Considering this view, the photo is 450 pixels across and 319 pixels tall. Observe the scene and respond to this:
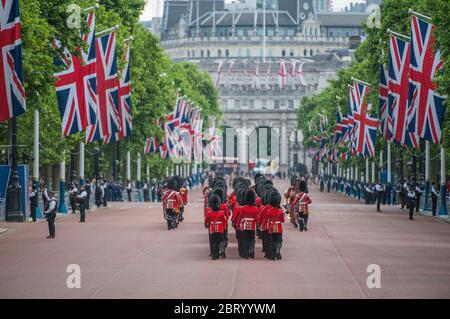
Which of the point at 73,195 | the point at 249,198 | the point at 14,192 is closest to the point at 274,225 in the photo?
the point at 249,198

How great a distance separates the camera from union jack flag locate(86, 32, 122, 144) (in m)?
62.0

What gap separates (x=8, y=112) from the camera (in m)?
41.3

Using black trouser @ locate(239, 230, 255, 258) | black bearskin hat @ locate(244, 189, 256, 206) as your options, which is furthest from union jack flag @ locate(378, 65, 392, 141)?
black trouser @ locate(239, 230, 255, 258)

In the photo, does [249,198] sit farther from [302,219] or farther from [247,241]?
[302,219]

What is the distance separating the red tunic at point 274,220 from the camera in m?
36.5

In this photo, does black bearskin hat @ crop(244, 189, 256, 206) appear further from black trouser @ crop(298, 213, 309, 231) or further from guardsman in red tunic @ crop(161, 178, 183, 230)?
guardsman in red tunic @ crop(161, 178, 183, 230)

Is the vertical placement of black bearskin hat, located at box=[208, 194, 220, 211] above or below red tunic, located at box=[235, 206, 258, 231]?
above

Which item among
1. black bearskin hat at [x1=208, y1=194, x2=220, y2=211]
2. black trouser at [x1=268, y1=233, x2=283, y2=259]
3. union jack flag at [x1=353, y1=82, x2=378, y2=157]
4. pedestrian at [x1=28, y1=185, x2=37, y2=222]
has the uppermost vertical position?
union jack flag at [x1=353, y1=82, x2=378, y2=157]

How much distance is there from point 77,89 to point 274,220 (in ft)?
67.3

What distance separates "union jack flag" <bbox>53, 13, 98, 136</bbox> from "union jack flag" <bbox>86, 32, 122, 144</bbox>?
12.2 ft

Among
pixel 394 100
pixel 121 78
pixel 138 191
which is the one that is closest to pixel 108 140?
pixel 121 78

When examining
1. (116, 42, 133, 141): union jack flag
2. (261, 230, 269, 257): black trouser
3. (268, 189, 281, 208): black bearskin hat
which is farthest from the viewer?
(116, 42, 133, 141): union jack flag

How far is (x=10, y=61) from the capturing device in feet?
135
